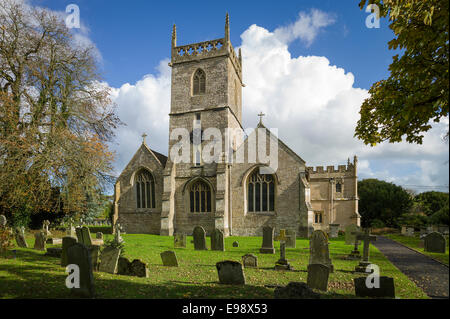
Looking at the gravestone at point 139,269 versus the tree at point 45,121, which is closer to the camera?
the gravestone at point 139,269

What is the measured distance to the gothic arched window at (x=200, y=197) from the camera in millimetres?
21781

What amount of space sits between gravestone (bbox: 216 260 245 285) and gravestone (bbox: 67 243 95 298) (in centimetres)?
294

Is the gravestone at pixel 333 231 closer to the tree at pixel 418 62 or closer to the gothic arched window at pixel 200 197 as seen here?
the gothic arched window at pixel 200 197

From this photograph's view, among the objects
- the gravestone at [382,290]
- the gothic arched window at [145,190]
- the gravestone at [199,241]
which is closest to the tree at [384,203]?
the gothic arched window at [145,190]

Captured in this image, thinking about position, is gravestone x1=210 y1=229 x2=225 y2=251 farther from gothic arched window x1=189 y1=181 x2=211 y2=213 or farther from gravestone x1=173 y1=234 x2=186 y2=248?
gothic arched window x1=189 y1=181 x2=211 y2=213

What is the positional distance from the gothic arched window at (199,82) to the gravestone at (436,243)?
60.6 feet

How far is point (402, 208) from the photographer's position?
3372 cm

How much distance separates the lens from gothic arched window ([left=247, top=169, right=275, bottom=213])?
2069 centimetres

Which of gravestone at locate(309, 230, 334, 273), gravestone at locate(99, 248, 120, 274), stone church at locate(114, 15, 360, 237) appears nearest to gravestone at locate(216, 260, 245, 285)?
gravestone at locate(309, 230, 334, 273)

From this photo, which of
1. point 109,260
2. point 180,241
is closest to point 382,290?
point 109,260

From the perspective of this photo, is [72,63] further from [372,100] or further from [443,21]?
[443,21]

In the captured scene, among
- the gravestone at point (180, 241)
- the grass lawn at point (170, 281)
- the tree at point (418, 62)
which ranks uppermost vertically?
the tree at point (418, 62)

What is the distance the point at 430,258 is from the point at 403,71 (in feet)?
33.6
